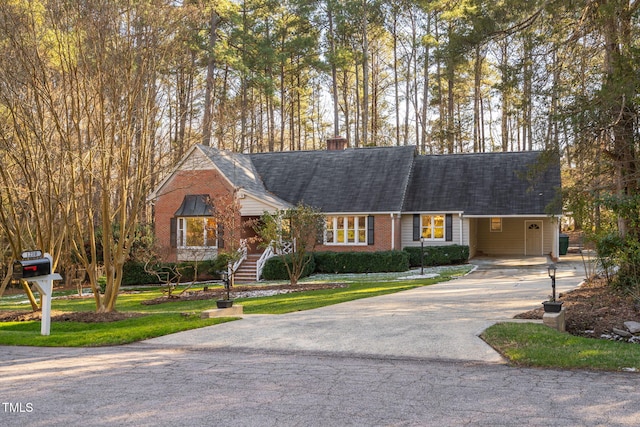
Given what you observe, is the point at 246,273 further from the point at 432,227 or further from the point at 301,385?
the point at 301,385

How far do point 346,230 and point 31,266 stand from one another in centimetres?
1889

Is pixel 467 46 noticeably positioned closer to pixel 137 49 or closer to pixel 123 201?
pixel 137 49

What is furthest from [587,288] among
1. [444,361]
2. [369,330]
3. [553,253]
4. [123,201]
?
[553,253]

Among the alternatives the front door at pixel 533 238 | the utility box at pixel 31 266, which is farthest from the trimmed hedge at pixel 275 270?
the utility box at pixel 31 266

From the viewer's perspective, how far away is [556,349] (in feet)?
25.7

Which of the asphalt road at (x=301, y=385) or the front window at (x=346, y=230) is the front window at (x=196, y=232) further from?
the asphalt road at (x=301, y=385)

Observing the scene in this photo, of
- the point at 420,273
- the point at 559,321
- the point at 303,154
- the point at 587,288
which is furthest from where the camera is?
the point at 303,154

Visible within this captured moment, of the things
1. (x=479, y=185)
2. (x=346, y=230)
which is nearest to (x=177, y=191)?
(x=346, y=230)

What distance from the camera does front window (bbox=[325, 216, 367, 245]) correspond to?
2781 cm

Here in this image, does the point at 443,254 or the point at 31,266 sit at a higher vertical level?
the point at 31,266

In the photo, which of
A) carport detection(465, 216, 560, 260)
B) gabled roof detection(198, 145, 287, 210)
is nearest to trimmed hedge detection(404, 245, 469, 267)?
carport detection(465, 216, 560, 260)

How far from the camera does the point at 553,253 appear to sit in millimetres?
28234

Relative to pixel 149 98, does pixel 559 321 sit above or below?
below

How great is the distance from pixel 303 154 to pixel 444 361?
25785 millimetres
